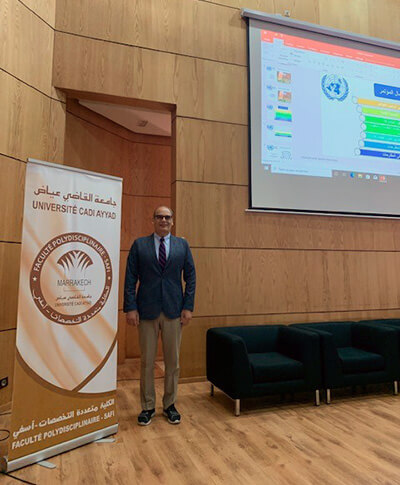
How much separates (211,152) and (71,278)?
239cm

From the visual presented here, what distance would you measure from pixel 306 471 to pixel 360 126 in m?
4.03

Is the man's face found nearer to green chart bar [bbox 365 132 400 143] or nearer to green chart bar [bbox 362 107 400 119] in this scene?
green chart bar [bbox 365 132 400 143]

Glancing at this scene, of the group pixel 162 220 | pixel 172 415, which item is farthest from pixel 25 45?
pixel 172 415

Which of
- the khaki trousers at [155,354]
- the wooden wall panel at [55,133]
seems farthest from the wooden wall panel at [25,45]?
the khaki trousers at [155,354]

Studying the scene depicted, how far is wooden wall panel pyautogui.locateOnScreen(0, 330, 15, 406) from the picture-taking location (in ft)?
10.5

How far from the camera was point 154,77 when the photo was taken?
4.14 meters

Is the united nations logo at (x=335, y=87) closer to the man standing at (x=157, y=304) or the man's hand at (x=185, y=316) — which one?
the man standing at (x=157, y=304)

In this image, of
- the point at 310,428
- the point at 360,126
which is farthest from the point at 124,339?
the point at 360,126

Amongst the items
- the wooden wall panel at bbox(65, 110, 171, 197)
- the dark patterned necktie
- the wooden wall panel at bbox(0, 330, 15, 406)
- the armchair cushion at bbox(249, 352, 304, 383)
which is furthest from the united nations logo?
the wooden wall panel at bbox(0, 330, 15, 406)

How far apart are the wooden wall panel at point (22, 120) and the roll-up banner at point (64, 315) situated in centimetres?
122

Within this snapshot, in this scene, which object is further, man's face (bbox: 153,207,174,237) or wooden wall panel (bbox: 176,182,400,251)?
wooden wall panel (bbox: 176,182,400,251)

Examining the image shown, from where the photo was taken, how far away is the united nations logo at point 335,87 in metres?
4.56

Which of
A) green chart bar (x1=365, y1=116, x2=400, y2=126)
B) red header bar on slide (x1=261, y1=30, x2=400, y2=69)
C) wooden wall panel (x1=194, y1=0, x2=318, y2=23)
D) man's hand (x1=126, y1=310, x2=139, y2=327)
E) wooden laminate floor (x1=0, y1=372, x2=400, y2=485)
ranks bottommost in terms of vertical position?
wooden laminate floor (x1=0, y1=372, x2=400, y2=485)

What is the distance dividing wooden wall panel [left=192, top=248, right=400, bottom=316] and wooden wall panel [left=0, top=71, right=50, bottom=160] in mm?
1974
